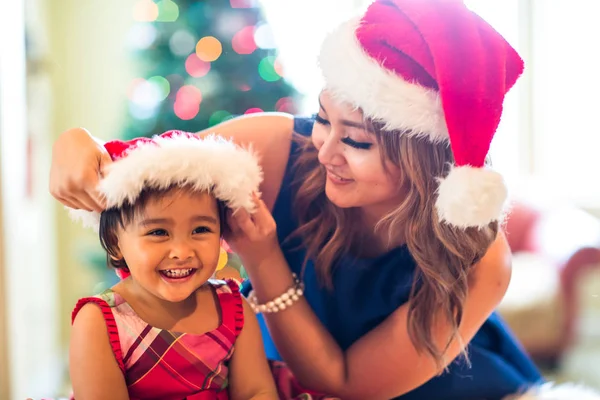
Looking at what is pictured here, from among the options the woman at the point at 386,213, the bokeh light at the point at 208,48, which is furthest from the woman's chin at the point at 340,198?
the bokeh light at the point at 208,48

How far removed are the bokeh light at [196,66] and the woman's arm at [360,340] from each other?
3.93ft

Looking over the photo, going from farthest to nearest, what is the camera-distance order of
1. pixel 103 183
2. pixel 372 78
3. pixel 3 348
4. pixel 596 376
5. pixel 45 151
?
pixel 45 151 → pixel 596 376 → pixel 3 348 → pixel 372 78 → pixel 103 183

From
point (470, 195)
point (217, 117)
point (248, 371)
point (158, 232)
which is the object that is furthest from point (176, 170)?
point (217, 117)

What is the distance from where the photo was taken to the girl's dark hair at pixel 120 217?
1.05 meters

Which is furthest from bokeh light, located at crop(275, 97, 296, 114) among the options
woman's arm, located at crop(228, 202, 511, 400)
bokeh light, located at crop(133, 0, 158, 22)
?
woman's arm, located at crop(228, 202, 511, 400)

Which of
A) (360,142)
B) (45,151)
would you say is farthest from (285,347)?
(45,151)

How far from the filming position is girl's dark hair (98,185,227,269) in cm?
105

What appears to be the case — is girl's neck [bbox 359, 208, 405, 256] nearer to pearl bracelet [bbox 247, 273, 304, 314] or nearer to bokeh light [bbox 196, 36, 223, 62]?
pearl bracelet [bbox 247, 273, 304, 314]

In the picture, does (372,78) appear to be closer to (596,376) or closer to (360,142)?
(360,142)

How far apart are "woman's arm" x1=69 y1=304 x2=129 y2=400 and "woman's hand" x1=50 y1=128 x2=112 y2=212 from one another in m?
0.18

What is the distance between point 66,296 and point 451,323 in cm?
217

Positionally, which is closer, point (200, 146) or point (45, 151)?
point (200, 146)

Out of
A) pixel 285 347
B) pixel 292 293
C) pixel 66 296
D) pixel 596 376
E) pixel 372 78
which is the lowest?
pixel 596 376

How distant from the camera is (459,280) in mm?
1302
